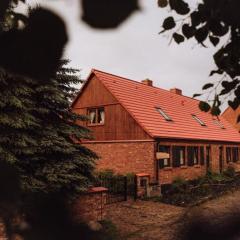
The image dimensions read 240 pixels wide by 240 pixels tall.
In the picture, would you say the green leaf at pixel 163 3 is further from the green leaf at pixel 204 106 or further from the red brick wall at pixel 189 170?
the red brick wall at pixel 189 170

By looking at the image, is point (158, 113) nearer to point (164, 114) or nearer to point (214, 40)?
point (164, 114)

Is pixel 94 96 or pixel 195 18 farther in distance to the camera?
pixel 94 96

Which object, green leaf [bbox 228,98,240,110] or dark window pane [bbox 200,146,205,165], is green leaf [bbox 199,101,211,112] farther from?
dark window pane [bbox 200,146,205,165]

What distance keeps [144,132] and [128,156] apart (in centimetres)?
167

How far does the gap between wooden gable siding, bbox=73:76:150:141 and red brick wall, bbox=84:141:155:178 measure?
1.28 feet

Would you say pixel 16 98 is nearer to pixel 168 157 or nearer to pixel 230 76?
pixel 230 76

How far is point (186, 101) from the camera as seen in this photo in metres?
29.2

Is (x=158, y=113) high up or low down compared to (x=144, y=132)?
up

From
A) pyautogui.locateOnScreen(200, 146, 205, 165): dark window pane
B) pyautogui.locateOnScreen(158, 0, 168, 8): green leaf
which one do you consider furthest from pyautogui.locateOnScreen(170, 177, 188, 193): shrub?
pyautogui.locateOnScreen(158, 0, 168, 8): green leaf

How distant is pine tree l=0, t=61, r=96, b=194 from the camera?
29.9ft

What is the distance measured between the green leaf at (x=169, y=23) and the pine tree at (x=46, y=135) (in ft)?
23.7

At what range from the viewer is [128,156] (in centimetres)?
2023

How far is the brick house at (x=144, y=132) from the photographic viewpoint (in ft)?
64.7

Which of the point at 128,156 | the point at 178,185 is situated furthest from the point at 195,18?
the point at 128,156
